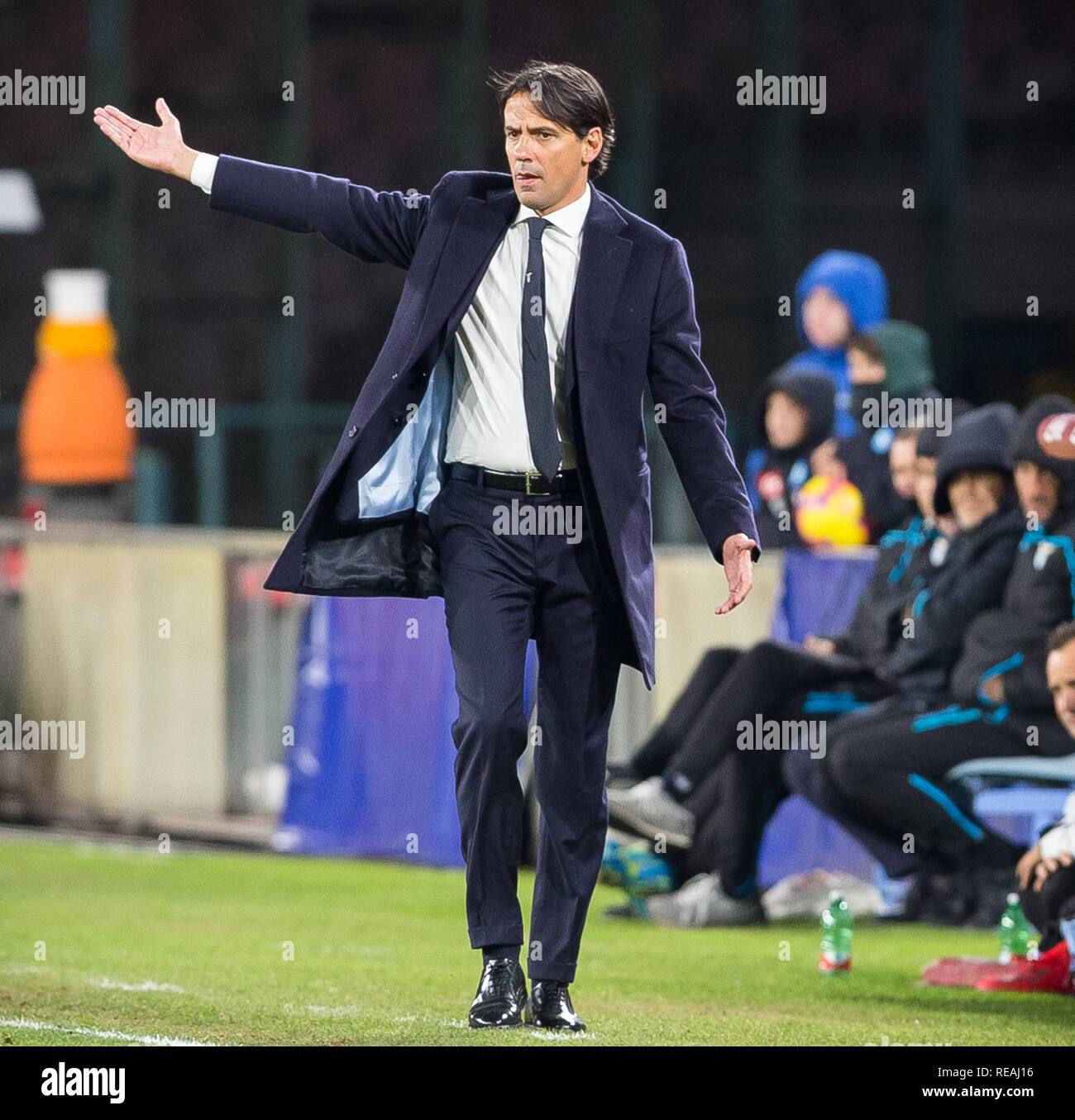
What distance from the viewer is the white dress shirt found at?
5.12 meters

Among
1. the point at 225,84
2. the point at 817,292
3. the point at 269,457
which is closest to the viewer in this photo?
the point at 817,292

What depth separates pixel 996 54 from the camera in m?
15.9

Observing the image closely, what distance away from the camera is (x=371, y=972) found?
21.1 feet

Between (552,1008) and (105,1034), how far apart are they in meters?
1.01

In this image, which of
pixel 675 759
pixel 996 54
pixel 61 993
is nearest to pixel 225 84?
pixel 996 54

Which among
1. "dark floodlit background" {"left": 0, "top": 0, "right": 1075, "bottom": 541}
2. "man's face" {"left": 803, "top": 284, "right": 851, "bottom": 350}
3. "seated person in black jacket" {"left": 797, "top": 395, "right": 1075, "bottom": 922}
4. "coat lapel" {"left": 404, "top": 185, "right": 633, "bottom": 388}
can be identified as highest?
"dark floodlit background" {"left": 0, "top": 0, "right": 1075, "bottom": 541}

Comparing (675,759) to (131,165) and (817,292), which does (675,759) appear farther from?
(131,165)

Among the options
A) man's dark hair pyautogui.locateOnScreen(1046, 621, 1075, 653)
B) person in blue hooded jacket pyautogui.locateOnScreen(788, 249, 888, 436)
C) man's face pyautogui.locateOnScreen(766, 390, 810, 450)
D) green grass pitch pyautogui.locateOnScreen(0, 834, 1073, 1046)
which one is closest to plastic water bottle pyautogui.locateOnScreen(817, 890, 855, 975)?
green grass pitch pyautogui.locateOnScreen(0, 834, 1073, 1046)

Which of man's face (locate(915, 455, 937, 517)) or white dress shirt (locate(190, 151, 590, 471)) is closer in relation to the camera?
white dress shirt (locate(190, 151, 590, 471))

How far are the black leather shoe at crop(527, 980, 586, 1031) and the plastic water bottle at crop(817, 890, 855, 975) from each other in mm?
1527

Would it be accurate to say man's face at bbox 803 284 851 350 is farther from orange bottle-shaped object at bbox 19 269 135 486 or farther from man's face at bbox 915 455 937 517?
orange bottle-shaped object at bbox 19 269 135 486

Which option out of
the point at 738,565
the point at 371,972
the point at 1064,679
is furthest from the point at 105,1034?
the point at 1064,679

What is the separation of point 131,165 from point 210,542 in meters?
6.82

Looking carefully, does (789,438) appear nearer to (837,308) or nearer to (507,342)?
(837,308)
